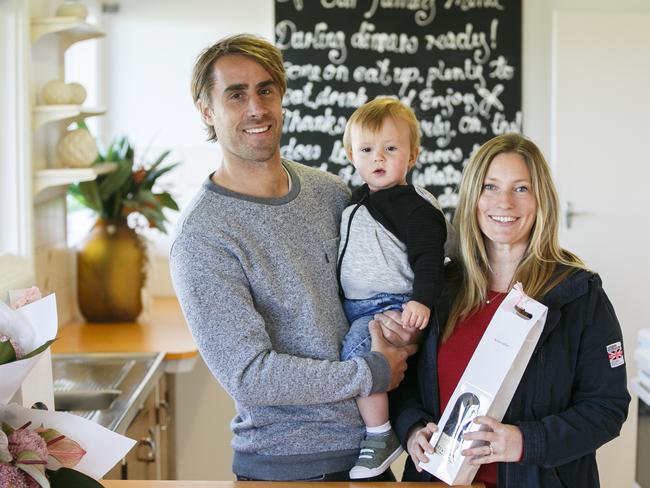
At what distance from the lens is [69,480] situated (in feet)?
3.66

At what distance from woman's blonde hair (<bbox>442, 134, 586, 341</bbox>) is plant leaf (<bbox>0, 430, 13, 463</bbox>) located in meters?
0.97

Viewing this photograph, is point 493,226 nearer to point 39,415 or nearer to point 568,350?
point 568,350

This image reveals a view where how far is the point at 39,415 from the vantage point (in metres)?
1.17

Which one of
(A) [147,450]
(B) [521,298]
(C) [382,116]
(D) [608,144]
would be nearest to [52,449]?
(B) [521,298]

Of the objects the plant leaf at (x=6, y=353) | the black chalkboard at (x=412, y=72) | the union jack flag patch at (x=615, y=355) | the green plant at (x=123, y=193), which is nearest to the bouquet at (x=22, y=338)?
the plant leaf at (x=6, y=353)

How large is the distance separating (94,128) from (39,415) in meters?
3.02

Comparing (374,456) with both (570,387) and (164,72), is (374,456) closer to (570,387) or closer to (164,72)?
(570,387)

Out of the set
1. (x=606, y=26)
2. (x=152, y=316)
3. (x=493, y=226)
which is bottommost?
(x=152, y=316)

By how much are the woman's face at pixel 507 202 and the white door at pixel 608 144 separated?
8.57 feet

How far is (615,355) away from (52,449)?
3.36ft

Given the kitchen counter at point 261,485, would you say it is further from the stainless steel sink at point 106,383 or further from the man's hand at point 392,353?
the stainless steel sink at point 106,383

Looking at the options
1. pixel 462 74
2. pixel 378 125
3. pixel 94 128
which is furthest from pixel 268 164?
pixel 462 74

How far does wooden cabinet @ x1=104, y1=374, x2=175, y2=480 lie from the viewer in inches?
94.8

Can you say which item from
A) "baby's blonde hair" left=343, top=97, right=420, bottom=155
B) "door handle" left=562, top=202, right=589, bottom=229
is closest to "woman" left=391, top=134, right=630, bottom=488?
"baby's blonde hair" left=343, top=97, right=420, bottom=155
